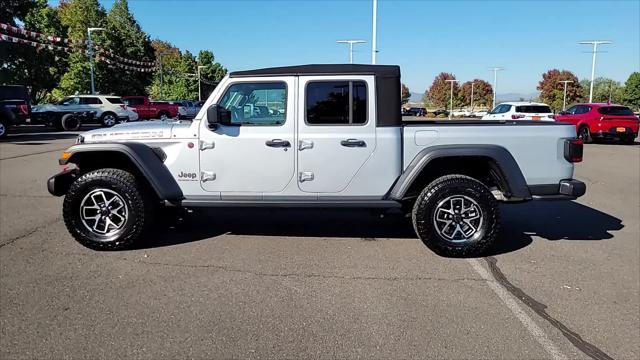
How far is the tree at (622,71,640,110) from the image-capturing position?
69.8m

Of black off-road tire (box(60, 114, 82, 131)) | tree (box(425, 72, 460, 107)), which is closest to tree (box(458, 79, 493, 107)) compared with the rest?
tree (box(425, 72, 460, 107))

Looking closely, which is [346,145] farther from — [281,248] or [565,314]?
[565,314]

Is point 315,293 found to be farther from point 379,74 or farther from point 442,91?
point 442,91

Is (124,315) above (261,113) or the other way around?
the other way around

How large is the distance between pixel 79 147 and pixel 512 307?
4.43 metres

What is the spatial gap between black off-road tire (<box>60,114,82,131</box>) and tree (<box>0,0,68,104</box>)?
14424mm

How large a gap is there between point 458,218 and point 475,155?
672mm

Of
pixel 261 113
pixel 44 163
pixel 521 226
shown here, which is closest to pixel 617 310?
pixel 521 226

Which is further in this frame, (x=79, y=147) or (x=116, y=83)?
(x=116, y=83)

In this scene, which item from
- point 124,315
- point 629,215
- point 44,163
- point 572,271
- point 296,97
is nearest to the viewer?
point 124,315

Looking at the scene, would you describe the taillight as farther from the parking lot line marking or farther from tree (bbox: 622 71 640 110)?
tree (bbox: 622 71 640 110)

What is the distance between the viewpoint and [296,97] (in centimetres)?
479

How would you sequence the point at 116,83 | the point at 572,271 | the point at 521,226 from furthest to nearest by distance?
the point at 116,83, the point at 521,226, the point at 572,271

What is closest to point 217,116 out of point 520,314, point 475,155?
point 475,155
